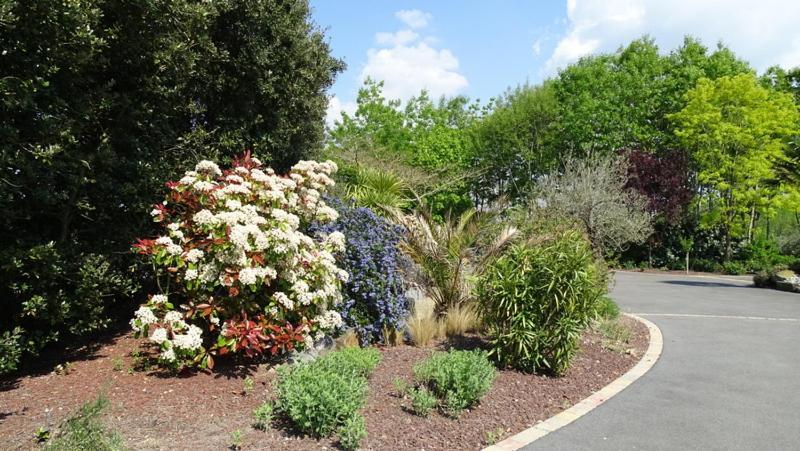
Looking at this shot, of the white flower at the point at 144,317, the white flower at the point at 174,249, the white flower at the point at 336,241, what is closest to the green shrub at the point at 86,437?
the white flower at the point at 144,317

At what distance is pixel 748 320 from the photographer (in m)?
9.20

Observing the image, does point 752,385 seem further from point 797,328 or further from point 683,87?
point 683,87

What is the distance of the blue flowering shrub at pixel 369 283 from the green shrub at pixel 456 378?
1.60 m

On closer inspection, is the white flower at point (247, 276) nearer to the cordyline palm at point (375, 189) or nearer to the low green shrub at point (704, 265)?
the cordyline palm at point (375, 189)

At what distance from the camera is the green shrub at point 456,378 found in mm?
4277

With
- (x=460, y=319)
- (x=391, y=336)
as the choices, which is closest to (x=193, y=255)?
(x=391, y=336)

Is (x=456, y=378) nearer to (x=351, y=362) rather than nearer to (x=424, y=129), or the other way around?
(x=351, y=362)

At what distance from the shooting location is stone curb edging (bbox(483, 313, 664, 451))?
3915mm

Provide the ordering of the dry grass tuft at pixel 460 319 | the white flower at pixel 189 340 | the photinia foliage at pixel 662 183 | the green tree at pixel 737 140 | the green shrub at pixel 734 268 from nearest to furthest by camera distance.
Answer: the white flower at pixel 189 340 → the dry grass tuft at pixel 460 319 → the green tree at pixel 737 140 → the green shrub at pixel 734 268 → the photinia foliage at pixel 662 183

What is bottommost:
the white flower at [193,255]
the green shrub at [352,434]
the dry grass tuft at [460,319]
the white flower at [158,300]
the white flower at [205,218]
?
the green shrub at [352,434]

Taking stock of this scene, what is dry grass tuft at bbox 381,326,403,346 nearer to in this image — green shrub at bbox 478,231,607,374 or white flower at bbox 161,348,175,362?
green shrub at bbox 478,231,607,374

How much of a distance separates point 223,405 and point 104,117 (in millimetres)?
3261

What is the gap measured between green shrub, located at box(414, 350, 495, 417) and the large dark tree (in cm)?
320

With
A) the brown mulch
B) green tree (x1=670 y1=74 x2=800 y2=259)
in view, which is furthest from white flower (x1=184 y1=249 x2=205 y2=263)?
green tree (x1=670 y1=74 x2=800 y2=259)
